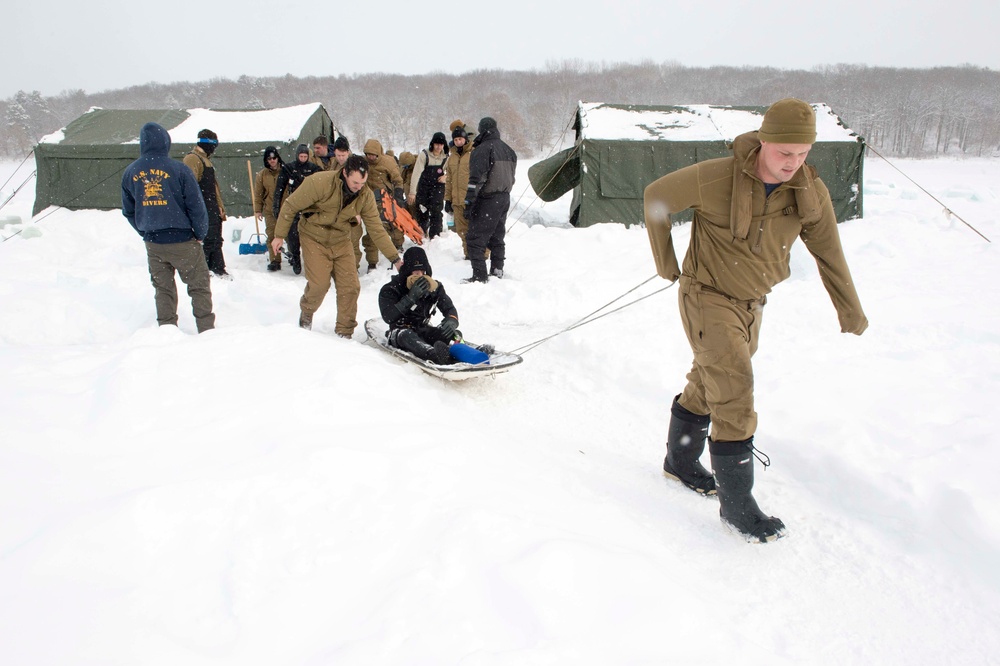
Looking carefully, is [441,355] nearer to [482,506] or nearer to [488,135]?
[482,506]

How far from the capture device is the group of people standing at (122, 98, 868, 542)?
247cm

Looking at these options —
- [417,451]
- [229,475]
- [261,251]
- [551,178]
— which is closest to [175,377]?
[229,475]

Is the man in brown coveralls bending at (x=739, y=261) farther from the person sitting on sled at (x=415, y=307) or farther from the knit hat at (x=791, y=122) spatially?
the person sitting on sled at (x=415, y=307)

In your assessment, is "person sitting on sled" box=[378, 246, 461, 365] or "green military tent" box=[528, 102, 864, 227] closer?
"person sitting on sled" box=[378, 246, 461, 365]

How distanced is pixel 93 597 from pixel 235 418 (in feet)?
4.35

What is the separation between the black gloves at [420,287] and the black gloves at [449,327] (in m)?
0.31

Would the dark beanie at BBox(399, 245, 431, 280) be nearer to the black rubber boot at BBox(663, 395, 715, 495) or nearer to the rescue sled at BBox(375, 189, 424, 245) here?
the black rubber boot at BBox(663, 395, 715, 495)

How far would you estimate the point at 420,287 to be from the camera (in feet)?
16.4

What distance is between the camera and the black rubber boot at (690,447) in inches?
120

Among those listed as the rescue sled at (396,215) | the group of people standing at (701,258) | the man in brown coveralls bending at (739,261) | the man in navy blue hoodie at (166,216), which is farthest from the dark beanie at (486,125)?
the man in brown coveralls bending at (739,261)

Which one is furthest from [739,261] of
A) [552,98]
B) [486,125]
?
[552,98]

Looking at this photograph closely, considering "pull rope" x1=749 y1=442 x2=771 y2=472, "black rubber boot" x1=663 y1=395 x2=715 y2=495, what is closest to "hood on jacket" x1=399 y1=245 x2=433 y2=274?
"black rubber boot" x1=663 y1=395 x2=715 y2=495

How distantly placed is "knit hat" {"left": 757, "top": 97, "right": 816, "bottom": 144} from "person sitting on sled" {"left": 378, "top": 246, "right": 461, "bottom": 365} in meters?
3.01

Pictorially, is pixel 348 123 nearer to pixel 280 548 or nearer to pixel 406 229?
pixel 406 229
